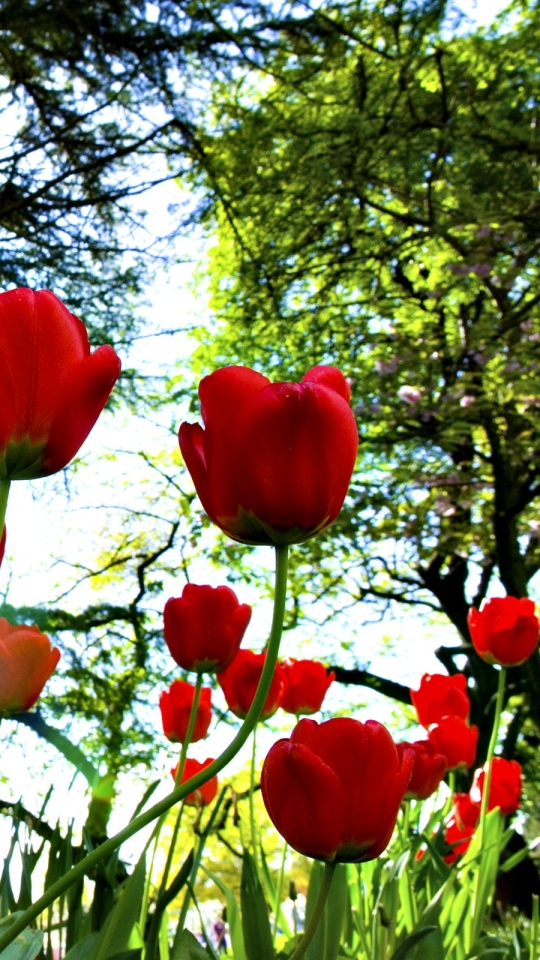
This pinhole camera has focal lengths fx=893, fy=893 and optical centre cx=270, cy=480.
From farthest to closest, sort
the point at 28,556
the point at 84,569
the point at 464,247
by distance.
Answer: the point at 84,569, the point at 28,556, the point at 464,247

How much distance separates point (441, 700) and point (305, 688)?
25cm

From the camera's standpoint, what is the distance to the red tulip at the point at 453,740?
1344mm

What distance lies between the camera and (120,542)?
6.80 m

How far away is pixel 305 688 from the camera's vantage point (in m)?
1.27

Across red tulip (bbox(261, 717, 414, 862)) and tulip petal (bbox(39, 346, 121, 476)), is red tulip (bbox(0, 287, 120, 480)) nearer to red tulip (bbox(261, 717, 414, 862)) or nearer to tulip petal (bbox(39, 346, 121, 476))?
tulip petal (bbox(39, 346, 121, 476))

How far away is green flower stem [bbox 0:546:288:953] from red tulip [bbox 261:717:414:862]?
0.43 feet

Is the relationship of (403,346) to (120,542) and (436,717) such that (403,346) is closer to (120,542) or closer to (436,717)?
(120,542)

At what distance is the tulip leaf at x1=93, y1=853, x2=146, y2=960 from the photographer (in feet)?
2.18

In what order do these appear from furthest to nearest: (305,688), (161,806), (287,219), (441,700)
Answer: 1. (287,219)
2. (441,700)
3. (305,688)
4. (161,806)

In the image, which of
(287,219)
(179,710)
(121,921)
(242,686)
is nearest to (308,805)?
(121,921)

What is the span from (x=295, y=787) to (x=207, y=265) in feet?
29.8

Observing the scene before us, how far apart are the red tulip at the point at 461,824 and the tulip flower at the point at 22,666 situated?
1.07m

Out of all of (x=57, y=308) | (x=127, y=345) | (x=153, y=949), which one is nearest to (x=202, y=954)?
(x=153, y=949)

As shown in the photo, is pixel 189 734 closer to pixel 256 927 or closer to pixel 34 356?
pixel 256 927
